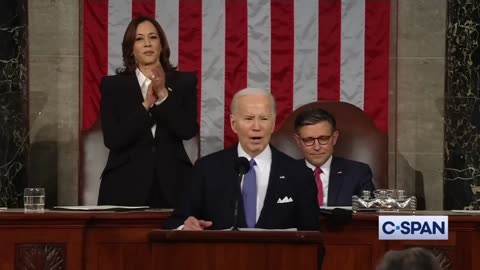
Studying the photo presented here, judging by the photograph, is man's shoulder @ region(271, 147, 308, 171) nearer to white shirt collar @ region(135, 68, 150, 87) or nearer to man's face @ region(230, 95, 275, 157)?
man's face @ region(230, 95, 275, 157)

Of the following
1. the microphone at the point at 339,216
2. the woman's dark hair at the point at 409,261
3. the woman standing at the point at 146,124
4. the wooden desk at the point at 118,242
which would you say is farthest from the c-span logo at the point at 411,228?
the woman's dark hair at the point at 409,261

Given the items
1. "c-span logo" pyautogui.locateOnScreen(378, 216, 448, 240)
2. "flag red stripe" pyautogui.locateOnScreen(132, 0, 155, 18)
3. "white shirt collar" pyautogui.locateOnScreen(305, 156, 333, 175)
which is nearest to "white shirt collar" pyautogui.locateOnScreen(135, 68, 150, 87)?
"white shirt collar" pyautogui.locateOnScreen(305, 156, 333, 175)

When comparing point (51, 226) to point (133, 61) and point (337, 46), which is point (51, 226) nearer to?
point (133, 61)

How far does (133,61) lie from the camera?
745 centimetres

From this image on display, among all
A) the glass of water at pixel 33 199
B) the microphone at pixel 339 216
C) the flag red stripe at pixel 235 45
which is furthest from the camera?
the flag red stripe at pixel 235 45

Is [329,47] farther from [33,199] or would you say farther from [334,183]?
[33,199]

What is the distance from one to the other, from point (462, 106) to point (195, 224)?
364 centimetres

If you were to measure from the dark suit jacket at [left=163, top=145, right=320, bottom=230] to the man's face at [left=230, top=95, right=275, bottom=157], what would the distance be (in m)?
0.11

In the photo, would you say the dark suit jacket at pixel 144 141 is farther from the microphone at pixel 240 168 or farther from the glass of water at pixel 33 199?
the microphone at pixel 240 168

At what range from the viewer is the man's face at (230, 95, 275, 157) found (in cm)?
588

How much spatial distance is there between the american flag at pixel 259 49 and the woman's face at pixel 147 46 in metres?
1.54

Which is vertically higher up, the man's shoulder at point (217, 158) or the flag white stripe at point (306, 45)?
the flag white stripe at point (306, 45)

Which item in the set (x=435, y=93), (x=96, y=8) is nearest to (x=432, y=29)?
(x=435, y=93)

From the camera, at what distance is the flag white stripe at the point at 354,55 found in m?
8.99
